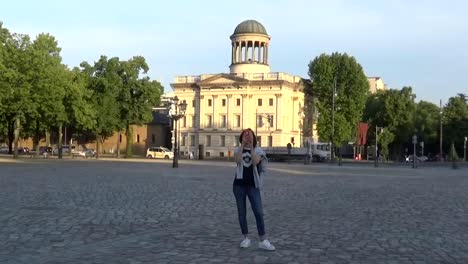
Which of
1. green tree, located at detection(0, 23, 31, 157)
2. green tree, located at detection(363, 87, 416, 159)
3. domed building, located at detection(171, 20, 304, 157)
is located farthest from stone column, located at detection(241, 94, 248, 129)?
green tree, located at detection(0, 23, 31, 157)

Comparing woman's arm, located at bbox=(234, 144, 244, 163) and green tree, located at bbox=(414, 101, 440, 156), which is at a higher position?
green tree, located at bbox=(414, 101, 440, 156)

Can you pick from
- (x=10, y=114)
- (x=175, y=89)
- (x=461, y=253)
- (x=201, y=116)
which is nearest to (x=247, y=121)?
(x=201, y=116)

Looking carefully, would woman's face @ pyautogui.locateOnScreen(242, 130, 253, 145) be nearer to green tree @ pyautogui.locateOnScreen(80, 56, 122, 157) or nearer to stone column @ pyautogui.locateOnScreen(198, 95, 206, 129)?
green tree @ pyautogui.locateOnScreen(80, 56, 122, 157)

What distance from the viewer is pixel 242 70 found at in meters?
108

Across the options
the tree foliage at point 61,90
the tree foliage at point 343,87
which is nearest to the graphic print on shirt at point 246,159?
the tree foliage at point 61,90

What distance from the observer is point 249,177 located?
9.46 m

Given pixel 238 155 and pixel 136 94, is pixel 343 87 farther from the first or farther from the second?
pixel 238 155

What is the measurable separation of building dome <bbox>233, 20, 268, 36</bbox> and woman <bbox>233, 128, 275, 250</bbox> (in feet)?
322

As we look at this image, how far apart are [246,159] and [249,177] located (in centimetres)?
30

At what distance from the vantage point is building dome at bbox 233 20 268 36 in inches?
4186

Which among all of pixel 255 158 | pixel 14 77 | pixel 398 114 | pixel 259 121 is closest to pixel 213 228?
pixel 255 158

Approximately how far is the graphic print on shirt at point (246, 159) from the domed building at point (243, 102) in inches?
3718

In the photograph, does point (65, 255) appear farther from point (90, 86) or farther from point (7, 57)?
point (90, 86)

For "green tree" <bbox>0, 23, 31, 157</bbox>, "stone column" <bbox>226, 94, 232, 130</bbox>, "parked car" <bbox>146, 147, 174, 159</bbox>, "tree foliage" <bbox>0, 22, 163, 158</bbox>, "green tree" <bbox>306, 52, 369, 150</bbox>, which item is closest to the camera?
"green tree" <bbox>0, 23, 31, 157</bbox>
